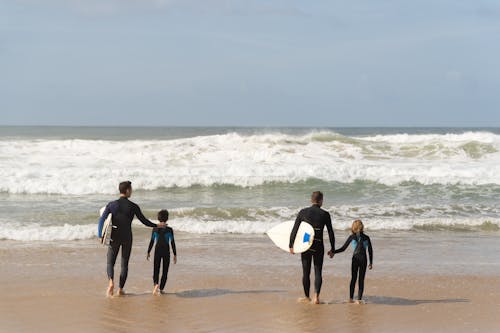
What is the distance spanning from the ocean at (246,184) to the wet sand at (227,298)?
2798 millimetres

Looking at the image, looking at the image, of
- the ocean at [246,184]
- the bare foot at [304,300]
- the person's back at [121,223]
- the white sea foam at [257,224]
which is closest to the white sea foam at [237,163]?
the ocean at [246,184]

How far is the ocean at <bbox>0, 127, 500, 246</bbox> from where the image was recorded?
14641mm

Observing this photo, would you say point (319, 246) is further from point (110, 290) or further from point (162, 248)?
point (110, 290)

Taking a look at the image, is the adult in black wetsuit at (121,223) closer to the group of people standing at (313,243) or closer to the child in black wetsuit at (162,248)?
the group of people standing at (313,243)

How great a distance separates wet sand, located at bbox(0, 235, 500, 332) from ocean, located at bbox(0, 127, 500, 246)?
280 centimetres

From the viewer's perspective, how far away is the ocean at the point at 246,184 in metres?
14.6

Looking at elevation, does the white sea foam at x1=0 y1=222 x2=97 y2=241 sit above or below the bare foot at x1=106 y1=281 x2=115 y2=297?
above

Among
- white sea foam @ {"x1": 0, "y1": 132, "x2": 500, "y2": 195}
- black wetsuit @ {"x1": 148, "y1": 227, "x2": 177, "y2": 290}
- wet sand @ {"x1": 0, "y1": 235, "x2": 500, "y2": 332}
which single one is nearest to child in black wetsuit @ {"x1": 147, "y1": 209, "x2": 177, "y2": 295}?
black wetsuit @ {"x1": 148, "y1": 227, "x2": 177, "y2": 290}

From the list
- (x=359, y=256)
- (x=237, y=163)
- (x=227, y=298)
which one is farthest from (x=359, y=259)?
(x=237, y=163)

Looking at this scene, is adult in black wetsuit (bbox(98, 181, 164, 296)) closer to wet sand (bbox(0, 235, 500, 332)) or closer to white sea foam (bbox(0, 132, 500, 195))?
wet sand (bbox(0, 235, 500, 332))

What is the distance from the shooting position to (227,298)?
8.08 metres

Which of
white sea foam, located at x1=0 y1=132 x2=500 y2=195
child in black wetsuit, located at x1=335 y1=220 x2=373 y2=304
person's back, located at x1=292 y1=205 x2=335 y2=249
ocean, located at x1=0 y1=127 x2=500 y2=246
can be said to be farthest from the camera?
white sea foam, located at x1=0 y1=132 x2=500 y2=195

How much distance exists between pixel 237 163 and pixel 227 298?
1727 cm

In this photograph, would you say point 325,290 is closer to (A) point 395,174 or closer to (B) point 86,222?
(B) point 86,222
